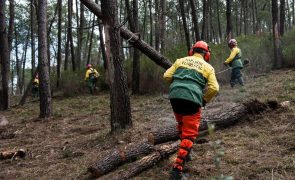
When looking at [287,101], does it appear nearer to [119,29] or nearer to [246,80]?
[119,29]

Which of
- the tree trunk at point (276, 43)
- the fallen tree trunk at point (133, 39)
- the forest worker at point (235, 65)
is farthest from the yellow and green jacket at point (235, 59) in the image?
the fallen tree trunk at point (133, 39)

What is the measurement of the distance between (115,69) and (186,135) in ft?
10.9

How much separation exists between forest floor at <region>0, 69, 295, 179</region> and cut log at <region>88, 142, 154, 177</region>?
0.39 metres

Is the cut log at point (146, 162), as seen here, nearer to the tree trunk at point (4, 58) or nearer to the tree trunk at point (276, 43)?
the tree trunk at point (4, 58)

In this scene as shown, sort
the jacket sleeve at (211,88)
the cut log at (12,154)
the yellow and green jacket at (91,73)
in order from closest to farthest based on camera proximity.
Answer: the jacket sleeve at (211,88) → the cut log at (12,154) → the yellow and green jacket at (91,73)

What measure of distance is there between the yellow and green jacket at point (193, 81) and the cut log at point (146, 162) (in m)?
1.12

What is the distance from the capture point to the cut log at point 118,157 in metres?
5.99

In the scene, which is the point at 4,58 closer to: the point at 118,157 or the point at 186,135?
the point at 118,157

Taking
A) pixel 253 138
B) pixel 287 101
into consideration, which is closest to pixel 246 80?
pixel 287 101

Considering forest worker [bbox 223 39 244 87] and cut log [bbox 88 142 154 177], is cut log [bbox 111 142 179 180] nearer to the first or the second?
cut log [bbox 88 142 154 177]

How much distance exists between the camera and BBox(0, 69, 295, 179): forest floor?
228 inches

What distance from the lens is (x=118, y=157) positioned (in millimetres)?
6219

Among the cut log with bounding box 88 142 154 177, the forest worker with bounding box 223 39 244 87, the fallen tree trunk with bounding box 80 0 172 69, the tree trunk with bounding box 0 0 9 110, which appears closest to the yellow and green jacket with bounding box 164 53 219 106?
the cut log with bounding box 88 142 154 177

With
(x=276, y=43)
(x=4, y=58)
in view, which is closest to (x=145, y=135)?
(x=4, y=58)
